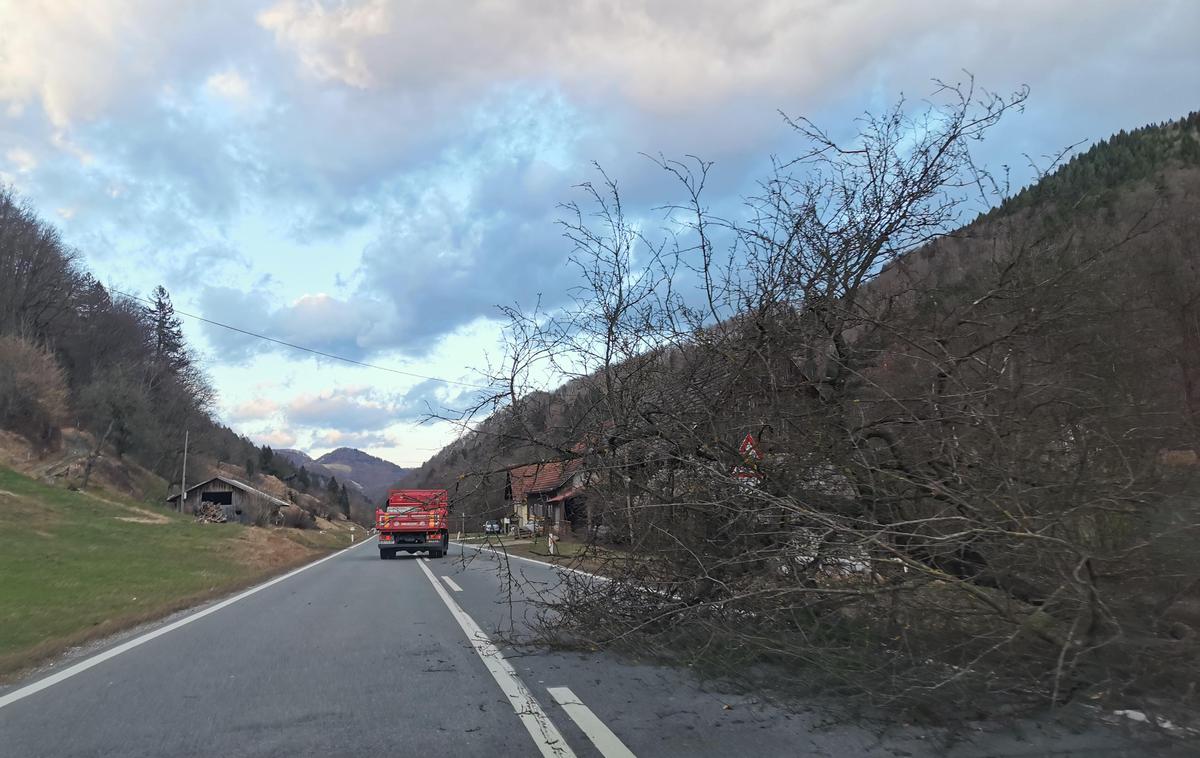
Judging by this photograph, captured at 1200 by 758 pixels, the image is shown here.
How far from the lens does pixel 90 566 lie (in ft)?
65.0

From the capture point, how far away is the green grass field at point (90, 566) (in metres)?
11.3

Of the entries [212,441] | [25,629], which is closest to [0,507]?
[25,629]

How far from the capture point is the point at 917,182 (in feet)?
23.5

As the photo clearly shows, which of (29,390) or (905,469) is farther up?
(29,390)

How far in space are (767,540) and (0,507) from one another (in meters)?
33.5

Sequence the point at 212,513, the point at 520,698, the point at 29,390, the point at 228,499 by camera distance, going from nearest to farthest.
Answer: the point at 520,698 → the point at 29,390 → the point at 212,513 → the point at 228,499

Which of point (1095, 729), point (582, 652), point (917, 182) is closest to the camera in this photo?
point (1095, 729)

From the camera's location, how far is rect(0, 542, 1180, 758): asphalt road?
16.0 ft

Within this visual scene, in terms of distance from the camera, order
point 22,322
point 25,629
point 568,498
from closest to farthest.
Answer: point 568,498, point 25,629, point 22,322

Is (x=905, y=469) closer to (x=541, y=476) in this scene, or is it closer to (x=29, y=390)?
(x=541, y=476)

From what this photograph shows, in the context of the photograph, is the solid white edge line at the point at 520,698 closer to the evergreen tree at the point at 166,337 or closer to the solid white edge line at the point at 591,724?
the solid white edge line at the point at 591,724

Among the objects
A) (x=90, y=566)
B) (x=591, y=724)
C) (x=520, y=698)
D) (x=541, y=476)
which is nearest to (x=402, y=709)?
(x=520, y=698)

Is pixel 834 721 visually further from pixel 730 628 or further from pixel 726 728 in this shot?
pixel 730 628

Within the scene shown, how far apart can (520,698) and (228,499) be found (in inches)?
3484
